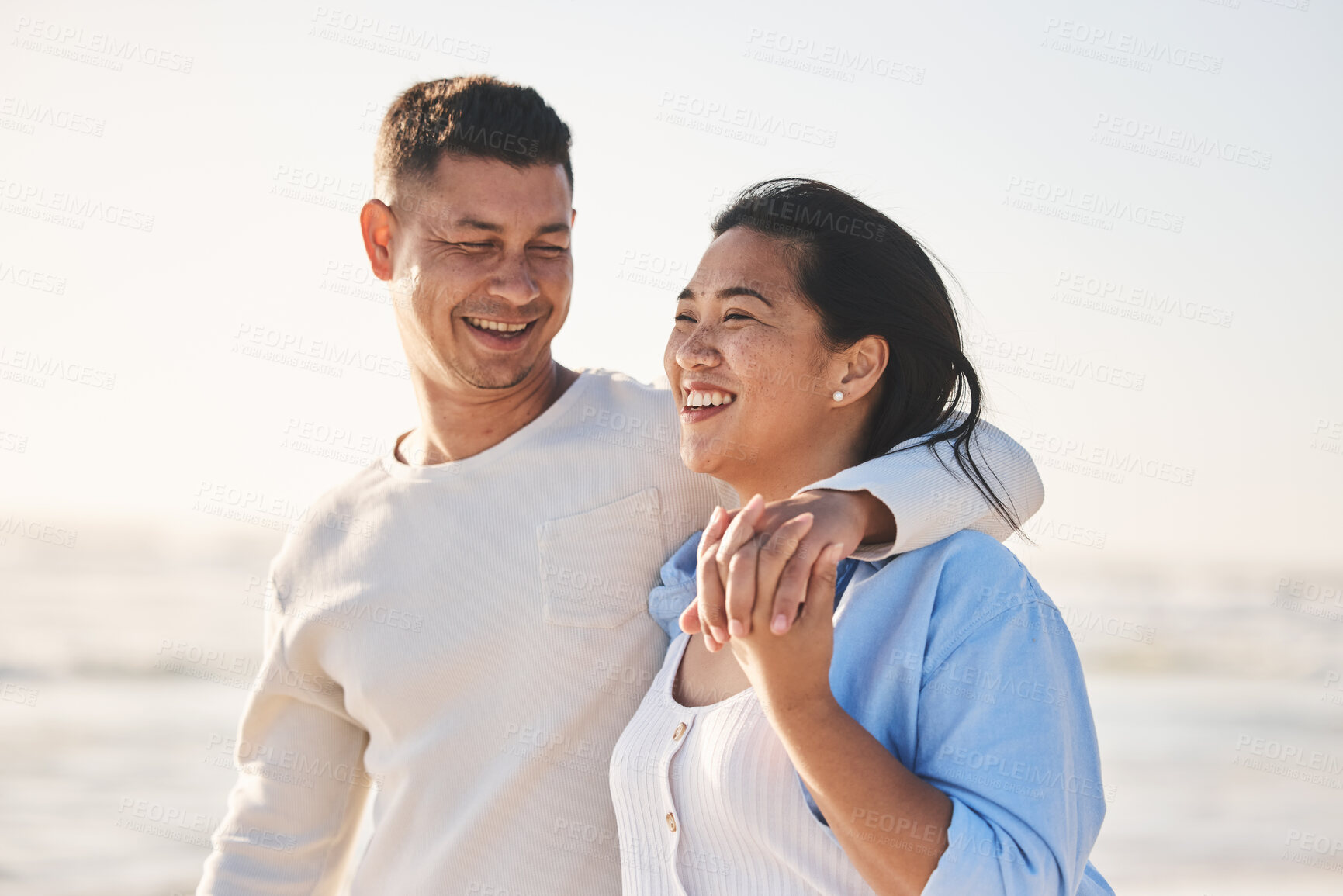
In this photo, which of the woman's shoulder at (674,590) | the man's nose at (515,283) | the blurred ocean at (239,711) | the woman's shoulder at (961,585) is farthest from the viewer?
the blurred ocean at (239,711)

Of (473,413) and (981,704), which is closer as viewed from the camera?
(981,704)

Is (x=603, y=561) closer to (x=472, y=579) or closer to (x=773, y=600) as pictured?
(x=472, y=579)

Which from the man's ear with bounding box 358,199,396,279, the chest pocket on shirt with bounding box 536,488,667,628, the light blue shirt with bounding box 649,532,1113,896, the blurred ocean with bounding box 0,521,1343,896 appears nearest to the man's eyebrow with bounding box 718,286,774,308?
the light blue shirt with bounding box 649,532,1113,896

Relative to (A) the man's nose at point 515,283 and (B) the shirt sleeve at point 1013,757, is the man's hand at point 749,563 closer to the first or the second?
(B) the shirt sleeve at point 1013,757

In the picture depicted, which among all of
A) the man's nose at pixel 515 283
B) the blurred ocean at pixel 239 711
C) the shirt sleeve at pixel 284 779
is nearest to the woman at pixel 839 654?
the man's nose at pixel 515 283

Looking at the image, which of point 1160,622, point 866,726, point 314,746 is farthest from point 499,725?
point 1160,622

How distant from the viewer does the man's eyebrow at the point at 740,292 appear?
210 centimetres

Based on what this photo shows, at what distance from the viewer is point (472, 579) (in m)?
2.61

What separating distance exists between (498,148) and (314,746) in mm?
1527

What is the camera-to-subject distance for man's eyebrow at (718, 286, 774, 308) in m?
2.10

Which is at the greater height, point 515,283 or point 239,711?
point 515,283

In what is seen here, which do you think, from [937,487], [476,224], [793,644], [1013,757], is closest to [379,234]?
[476,224]

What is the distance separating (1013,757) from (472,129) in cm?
193

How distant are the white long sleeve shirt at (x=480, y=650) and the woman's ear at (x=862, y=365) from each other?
23.8 inches
